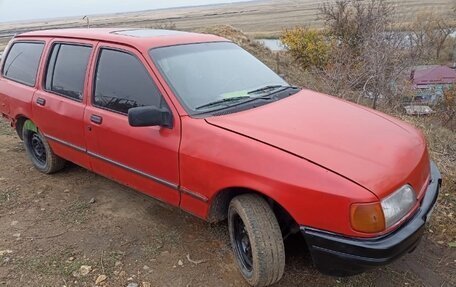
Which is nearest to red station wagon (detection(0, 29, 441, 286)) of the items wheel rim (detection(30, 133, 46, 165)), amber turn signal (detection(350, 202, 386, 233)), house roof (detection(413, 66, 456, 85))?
amber turn signal (detection(350, 202, 386, 233))

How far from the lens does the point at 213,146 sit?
2.91 metres

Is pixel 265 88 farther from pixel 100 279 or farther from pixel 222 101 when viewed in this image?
pixel 100 279

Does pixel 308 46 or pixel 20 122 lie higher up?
pixel 20 122

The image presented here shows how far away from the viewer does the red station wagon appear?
2449mm

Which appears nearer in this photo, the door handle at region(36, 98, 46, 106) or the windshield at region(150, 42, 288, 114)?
the windshield at region(150, 42, 288, 114)

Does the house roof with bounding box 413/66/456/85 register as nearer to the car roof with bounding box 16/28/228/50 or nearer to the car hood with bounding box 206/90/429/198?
the car roof with bounding box 16/28/228/50

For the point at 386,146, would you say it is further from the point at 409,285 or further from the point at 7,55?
the point at 7,55

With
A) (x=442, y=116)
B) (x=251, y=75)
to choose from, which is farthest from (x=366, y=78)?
(x=251, y=75)

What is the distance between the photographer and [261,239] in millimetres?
2693

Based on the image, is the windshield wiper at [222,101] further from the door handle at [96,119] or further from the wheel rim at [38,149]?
the wheel rim at [38,149]

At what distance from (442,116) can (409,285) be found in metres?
14.8

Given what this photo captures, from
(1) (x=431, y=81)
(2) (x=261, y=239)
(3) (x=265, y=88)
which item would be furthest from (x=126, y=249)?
(1) (x=431, y=81)

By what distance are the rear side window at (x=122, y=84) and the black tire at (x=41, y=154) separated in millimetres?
1358

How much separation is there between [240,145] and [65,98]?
221cm
